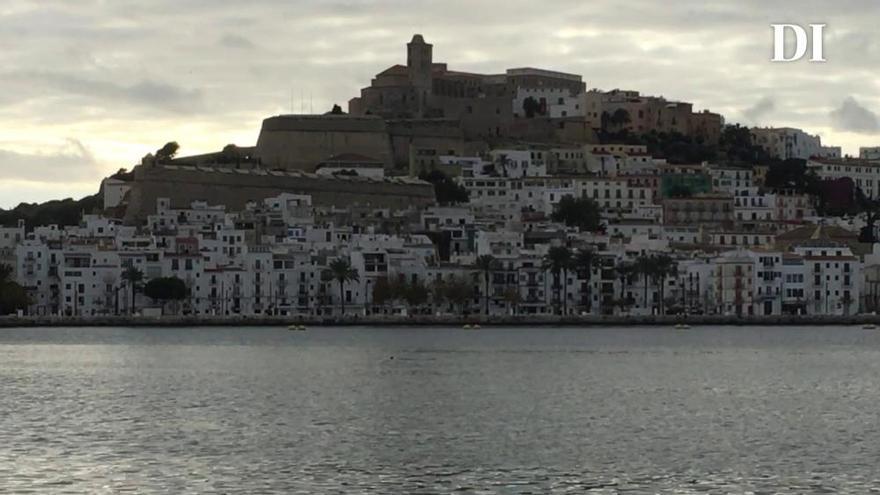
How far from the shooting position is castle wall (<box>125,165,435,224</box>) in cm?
9762

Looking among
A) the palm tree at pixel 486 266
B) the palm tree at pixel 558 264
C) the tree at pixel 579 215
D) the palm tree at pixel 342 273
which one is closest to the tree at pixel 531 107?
the tree at pixel 579 215

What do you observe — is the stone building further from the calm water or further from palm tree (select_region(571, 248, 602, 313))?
the calm water

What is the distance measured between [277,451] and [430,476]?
11.4 ft

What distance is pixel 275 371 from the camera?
166ft

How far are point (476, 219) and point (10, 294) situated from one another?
25699 millimetres

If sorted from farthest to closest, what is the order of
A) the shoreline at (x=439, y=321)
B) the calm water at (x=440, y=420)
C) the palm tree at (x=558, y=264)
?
the shoreline at (x=439, y=321) < the palm tree at (x=558, y=264) < the calm water at (x=440, y=420)

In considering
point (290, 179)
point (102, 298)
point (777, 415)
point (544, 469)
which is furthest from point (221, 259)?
point (544, 469)

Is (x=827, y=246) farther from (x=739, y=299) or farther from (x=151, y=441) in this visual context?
(x=151, y=441)

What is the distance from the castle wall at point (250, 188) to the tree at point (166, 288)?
57.8 feet

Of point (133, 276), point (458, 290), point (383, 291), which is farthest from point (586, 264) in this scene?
point (133, 276)

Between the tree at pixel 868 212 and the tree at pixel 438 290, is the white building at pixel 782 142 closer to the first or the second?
the tree at pixel 868 212

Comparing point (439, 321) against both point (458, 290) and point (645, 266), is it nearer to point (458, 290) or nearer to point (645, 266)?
point (458, 290)

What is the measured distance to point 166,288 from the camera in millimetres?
78625

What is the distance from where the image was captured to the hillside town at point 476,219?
265ft
